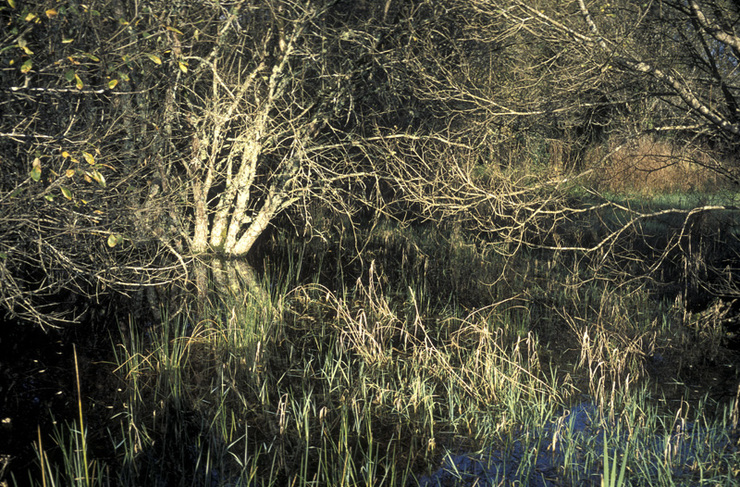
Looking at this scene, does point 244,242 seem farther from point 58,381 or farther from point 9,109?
point 9,109

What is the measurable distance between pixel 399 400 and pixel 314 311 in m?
2.24

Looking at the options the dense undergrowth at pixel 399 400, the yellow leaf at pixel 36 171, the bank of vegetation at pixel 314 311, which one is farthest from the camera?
the bank of vegetation at pixel 314 311

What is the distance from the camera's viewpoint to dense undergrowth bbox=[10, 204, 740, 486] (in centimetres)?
356

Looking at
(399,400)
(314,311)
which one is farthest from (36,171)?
(314,311)

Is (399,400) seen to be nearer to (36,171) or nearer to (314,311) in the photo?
(314,311)

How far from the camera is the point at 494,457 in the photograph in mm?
3791

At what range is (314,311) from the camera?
6.32 m

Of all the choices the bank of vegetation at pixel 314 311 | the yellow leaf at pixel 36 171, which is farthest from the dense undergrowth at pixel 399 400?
the yellow leaf at pixel 36 171

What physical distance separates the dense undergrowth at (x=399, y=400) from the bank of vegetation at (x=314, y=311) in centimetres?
3

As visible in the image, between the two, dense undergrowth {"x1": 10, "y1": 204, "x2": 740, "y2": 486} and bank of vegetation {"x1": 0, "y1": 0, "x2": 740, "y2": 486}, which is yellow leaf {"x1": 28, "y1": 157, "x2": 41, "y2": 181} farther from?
dense undergrowth {"x1": 10, "y1": 204, "x2": 740, "y2": 486}

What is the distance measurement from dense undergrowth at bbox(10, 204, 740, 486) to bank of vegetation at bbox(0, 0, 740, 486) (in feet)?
0.08

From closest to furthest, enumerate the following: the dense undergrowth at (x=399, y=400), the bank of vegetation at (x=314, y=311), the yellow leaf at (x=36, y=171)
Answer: the yellow leaf at (x=36, y=171) → the dense undergrowth at (x=399, y=400) → the bank of vegetation at (x=314, y=311)

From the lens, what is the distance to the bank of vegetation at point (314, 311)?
371cm

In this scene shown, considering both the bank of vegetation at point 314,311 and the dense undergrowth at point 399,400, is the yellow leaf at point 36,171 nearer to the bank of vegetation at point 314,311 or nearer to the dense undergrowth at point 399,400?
the bank of vegetation at point 314,311
